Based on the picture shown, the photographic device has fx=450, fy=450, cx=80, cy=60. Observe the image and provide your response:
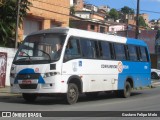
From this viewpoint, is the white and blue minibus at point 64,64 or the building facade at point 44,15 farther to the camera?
the building facade at point 44,15

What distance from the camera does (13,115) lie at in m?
12.0

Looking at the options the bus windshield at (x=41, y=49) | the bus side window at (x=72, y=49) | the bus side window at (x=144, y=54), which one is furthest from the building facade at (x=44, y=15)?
the bus side window at (x=72, y=49)

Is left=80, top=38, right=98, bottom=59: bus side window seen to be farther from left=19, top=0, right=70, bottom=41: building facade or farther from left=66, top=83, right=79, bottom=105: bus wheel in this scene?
left=19, top=0, right=70, bottom=41: building facade

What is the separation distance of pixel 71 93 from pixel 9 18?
13.2 m

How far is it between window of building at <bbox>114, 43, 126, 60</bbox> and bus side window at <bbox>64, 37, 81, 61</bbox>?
3507 millimetres

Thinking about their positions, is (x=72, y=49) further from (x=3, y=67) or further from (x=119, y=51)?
(x=3, y=67)

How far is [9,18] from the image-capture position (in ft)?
95.1

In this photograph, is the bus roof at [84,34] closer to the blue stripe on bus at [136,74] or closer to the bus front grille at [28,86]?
the blue stripe on bus at [136,74]

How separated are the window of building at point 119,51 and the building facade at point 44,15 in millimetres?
12291

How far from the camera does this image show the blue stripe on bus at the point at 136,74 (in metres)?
21.1

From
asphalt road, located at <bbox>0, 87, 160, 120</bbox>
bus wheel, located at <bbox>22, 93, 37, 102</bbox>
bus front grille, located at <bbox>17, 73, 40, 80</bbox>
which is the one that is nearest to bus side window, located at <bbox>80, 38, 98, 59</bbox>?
asphalt road, located at <bbox>0, 87, 160, 120</bbox>

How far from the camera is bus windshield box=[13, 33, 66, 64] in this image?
54.9ft

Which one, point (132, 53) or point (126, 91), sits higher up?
point (132, 53)

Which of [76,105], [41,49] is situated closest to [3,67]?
[41,49]
